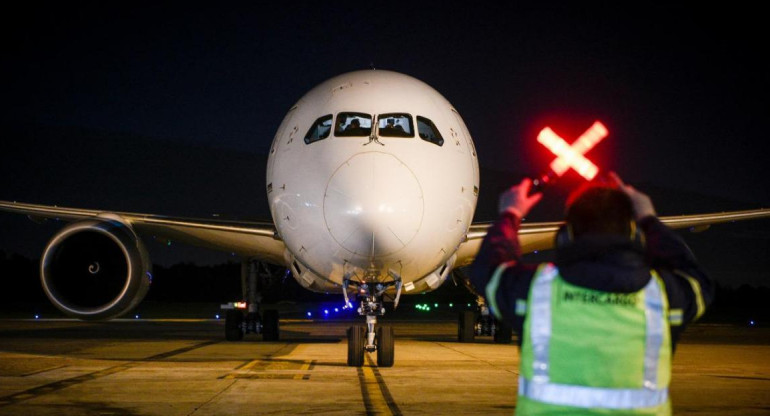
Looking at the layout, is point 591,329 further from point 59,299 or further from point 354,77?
point 59,299

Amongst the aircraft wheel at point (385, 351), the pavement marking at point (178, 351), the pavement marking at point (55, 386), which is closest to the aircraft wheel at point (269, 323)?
the pavement marking at point (178, 351)

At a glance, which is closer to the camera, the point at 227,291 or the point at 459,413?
the point at 459,413

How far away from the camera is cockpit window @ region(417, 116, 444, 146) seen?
1218 centimetres

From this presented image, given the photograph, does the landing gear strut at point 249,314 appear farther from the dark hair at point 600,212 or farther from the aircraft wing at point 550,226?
the dark hair at point 600,212

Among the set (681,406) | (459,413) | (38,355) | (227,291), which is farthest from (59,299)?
(227,291)

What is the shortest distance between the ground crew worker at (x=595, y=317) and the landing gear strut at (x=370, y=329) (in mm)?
8412

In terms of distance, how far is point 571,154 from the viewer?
3.82 m

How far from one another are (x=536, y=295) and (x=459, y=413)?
449 cm

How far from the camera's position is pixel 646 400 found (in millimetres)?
3467

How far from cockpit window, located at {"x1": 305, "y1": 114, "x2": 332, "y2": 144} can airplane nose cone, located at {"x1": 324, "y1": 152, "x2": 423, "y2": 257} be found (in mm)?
1037


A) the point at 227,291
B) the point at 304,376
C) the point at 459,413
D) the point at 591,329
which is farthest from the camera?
the point at 227,291

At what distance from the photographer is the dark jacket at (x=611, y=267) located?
342 cm

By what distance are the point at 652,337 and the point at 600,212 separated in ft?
1.59

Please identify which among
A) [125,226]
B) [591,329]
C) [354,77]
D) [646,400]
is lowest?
[646,400]
